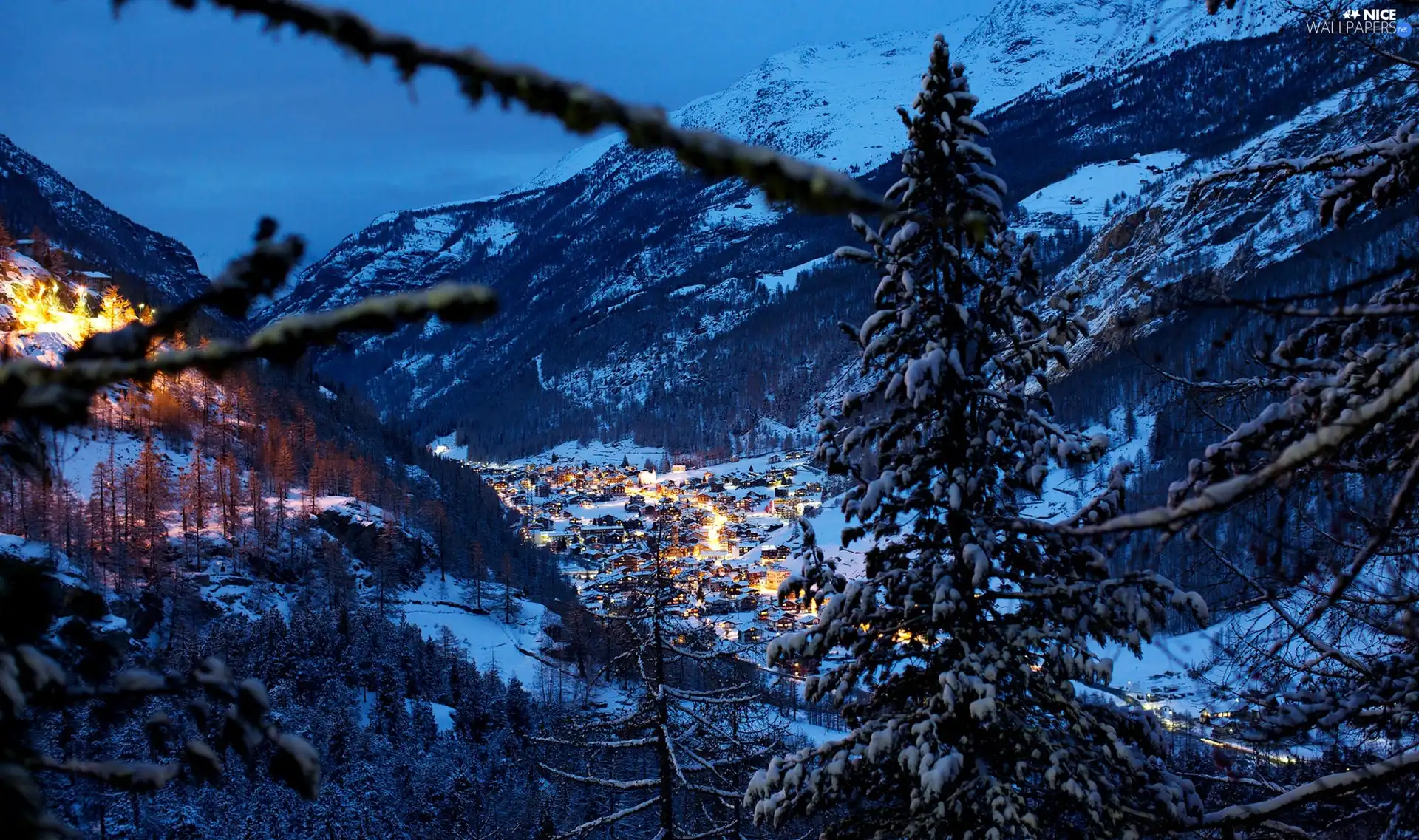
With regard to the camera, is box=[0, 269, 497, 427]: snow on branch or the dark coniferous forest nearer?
box=[0, 269, 497, 427]: snow on branch

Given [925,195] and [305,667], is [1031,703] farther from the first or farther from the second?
[305,667]

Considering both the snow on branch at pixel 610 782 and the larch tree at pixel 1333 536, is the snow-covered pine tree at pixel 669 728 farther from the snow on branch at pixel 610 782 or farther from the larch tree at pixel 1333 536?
the larch tree at pixel 1333 536

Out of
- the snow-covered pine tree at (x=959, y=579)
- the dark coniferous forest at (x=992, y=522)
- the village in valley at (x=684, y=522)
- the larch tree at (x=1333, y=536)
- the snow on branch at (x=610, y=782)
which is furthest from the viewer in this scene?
the village in valley at (x=684, y=522)

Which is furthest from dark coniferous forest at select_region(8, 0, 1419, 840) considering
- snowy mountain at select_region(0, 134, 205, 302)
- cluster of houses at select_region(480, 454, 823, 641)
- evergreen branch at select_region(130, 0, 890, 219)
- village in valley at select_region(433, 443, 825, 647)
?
snowy mountain at select_region(0, 134, 205, 302)

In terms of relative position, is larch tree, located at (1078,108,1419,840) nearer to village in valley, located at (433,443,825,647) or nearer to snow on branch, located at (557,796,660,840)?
village in valley, located at (433,443,825,647)

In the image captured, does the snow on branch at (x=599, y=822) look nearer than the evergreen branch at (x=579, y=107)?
No

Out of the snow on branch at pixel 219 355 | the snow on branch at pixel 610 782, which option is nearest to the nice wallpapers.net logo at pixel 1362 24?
the snow on branch at pixel 219 355
